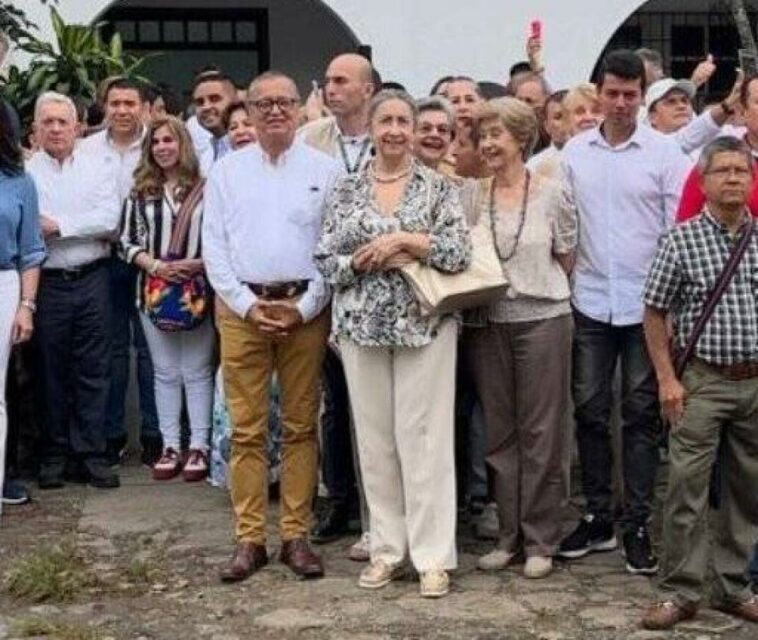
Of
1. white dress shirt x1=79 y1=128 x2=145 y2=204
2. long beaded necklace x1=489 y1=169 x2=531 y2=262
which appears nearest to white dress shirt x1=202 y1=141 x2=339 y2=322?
long beaded necklace x1=489 y1=169 x2=531 y2=262

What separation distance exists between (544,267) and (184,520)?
2281 mm

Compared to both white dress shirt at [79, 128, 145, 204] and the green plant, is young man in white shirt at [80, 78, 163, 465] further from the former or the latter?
the green plant

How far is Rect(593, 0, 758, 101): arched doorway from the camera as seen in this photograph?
611 inches

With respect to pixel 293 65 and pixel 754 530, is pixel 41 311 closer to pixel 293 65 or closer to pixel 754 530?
pixel 754 530

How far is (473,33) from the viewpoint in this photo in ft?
42.9

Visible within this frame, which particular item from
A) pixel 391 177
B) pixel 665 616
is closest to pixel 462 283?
pixel 391 177

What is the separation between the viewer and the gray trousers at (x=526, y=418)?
6.17 metres

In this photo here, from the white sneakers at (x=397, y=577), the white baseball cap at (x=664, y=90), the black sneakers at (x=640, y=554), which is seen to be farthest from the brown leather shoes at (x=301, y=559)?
the white baseball cap at (x=664, y=90)

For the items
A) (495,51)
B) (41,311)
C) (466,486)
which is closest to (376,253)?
(466,486)

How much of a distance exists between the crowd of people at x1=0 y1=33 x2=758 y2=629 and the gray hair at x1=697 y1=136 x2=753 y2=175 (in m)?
0.01

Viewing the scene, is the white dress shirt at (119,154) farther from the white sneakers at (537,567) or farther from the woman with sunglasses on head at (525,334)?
the white sneakers at (537,567)

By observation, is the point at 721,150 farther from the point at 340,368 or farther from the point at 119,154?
the point at 119,154

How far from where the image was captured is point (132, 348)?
331 inches

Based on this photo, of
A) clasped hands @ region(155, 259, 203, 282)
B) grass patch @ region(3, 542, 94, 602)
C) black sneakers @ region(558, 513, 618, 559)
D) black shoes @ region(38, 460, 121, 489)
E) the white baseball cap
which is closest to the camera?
grass patch @ region(3, 542, 94, 602)
